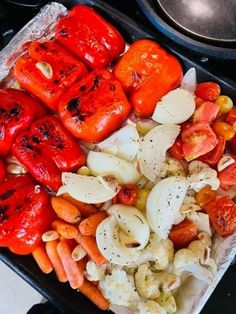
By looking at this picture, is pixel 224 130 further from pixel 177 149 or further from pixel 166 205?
pixel 166 205

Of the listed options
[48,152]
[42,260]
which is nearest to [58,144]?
[48,152]

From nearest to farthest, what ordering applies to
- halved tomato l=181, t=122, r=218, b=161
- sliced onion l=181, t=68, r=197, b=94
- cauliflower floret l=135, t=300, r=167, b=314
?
cauliflower floret l=135, t=300, r=167, b=314
halved tomato l=181, t=122, r=218, b=161
sliced onion l=181, t=68, r=197, b=94

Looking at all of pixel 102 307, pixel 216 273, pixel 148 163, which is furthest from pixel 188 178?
pixel 102 307

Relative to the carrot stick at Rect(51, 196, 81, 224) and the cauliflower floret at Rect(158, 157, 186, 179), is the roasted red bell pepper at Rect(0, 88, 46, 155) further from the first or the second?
the cauliflower floret at Rect(158, 157, 186, 179)

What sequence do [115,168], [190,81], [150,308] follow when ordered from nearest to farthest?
[150,308] < [115,168] < [190,81]

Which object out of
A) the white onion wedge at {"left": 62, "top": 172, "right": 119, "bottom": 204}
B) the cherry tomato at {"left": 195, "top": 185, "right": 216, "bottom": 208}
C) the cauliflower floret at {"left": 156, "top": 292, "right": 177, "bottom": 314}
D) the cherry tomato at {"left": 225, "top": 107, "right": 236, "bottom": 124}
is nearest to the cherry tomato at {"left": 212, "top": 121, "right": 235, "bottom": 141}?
the cherry tomato at {"left": 225, "top": 107, "right": 236, "bottom": 124}
